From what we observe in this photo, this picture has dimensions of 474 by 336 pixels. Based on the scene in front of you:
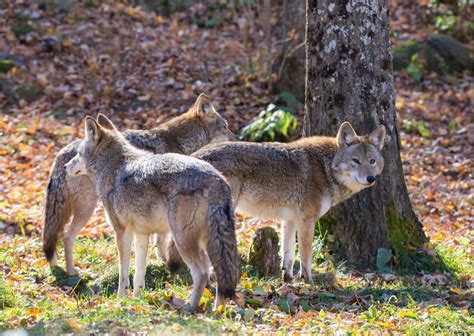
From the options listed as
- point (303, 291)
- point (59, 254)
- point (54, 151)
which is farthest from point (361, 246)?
point (54, 151)

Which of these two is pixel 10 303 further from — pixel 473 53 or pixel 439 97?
pixel 473 53

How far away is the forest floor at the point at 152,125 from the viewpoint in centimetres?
751

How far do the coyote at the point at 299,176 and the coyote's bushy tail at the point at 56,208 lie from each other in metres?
1.92

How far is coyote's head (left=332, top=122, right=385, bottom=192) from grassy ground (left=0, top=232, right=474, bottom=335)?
1.20m

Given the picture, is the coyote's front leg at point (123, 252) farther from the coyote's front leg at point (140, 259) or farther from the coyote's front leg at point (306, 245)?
the coyote's front leg at point (306, 245)

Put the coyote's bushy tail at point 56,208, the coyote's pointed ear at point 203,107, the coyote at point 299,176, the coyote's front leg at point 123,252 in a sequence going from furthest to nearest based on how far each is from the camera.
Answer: the coyote's pointed ear at point 203,107 → the coyote's bushy tail at point 56,208 → the coyote at point 299,176 → the coyote's front leg at point 123,252

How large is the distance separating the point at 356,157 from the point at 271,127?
606cm

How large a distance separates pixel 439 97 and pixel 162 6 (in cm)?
866

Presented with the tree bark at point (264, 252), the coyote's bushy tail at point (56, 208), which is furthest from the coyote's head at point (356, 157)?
the coyote's bushy tail at point (56, 208)

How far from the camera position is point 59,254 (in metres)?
10.9

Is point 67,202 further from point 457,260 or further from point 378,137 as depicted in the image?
point 457,260

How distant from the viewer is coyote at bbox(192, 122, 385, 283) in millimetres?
A: 9484

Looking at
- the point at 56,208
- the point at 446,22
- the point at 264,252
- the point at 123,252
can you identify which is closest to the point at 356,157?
the point at 264,252

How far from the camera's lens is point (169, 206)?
25.4 feet
